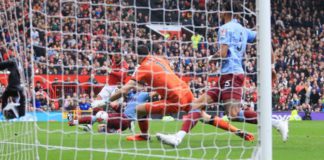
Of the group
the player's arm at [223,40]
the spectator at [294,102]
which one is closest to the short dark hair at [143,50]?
the player's arm at [223,40]

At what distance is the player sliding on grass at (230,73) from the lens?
29.0ft

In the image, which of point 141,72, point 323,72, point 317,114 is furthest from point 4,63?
point 323,72

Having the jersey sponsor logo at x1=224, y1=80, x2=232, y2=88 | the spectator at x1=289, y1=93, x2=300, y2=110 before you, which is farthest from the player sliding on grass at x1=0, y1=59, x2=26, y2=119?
the spectator at x1=289, y1=93, x2=300, y2=110

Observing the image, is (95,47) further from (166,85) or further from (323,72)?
(323,72)

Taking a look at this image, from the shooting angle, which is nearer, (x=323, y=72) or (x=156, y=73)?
(x=156, y=73)

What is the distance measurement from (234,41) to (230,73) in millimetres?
604

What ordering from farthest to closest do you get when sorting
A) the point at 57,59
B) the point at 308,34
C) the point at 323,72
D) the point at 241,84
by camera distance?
the point at 308,34 → the point at 323,72 → the point at 241,84 → the point at 57,59

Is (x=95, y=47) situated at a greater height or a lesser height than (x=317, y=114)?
greater

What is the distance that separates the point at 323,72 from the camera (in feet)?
84.6

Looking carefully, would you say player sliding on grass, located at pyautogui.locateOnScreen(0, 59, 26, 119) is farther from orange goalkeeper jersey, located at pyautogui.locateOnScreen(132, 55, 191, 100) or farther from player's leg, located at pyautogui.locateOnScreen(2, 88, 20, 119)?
orange goalkeeper jersey, located at pyautogui.locateOnScreen(132, 55, 191, 100)

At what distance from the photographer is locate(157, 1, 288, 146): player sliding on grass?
885 centimetres

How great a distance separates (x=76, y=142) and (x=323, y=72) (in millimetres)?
17075

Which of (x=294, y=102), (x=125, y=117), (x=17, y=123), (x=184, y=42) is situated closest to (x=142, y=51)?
(x=184, y=42)

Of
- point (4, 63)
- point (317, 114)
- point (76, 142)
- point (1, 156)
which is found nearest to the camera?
point (4, 63)
